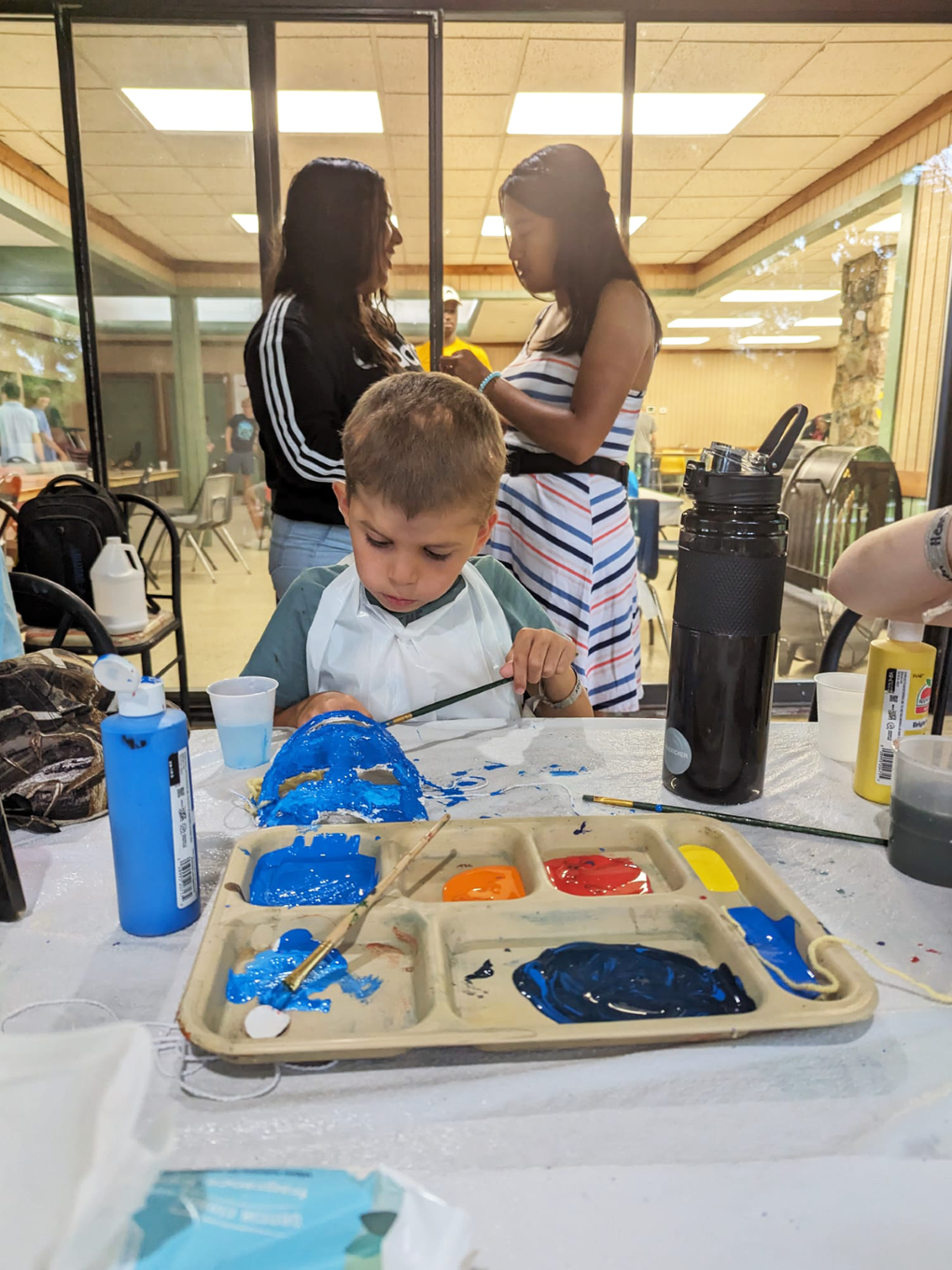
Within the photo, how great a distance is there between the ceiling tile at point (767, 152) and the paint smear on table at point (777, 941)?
4.78 m

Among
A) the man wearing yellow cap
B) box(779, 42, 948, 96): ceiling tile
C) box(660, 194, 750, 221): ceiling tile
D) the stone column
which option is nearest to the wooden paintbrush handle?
the man wearing yellow cap

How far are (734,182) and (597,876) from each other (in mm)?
5295

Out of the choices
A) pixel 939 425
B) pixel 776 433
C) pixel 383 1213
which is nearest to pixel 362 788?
pixel 383 1213

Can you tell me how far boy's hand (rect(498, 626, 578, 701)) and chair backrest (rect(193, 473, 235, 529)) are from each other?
11.4 ft

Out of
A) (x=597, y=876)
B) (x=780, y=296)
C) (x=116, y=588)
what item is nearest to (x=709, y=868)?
(x=597, y=876)

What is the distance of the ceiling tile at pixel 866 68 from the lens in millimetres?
3580

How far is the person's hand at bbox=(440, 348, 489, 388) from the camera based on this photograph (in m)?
2.13

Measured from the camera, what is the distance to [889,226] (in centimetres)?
443

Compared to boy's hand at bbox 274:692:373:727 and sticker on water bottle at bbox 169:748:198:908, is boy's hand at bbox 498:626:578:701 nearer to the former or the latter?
boy's hand at bbox 274:692:373:727

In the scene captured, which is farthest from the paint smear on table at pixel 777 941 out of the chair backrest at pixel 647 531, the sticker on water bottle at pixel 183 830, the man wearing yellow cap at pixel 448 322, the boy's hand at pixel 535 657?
the chair backrest at pixel 647 531

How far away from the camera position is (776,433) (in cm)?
99

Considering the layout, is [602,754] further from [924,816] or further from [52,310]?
[52,310]

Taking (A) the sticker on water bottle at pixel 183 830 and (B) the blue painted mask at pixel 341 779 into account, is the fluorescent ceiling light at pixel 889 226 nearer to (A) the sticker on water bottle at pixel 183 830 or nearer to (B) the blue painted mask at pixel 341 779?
(B) the blue painted mask at pixel 341 779

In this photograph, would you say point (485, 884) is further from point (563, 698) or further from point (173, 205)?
point (173, 205)
